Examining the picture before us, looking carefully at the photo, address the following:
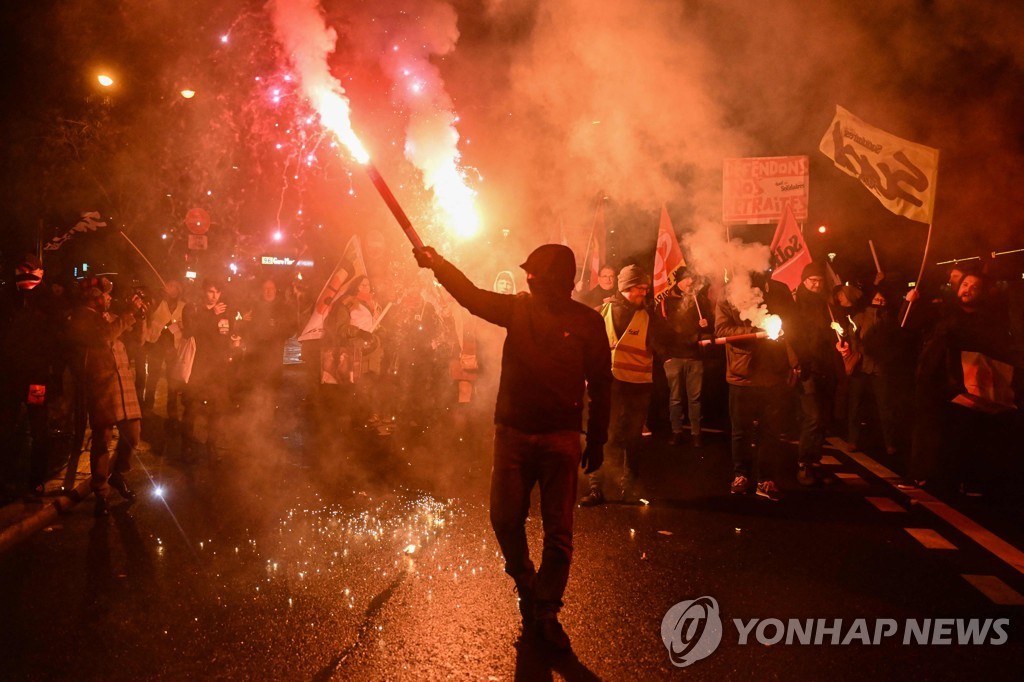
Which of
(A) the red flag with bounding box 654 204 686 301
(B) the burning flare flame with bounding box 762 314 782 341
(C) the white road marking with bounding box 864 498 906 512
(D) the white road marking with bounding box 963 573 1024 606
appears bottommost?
(D) the white road marking with bounding box 963 573 1024 606

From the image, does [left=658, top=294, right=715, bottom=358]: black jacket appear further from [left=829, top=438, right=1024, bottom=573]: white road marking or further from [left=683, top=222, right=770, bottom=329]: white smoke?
[left=829, top=438, right=1024, bottom=573]: white road marking

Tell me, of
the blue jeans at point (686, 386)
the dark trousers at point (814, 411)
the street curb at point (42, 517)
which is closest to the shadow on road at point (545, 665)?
the street curb at point (42, 517)

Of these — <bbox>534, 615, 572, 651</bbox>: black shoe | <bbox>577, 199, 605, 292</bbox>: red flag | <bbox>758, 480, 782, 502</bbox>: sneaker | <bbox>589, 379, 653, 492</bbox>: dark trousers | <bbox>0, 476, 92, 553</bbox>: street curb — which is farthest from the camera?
<bbox>577, 199, 605, 292</bbox>: red flag

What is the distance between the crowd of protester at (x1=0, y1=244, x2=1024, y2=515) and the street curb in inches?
9.7

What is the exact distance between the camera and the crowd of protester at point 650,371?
18.7 ft

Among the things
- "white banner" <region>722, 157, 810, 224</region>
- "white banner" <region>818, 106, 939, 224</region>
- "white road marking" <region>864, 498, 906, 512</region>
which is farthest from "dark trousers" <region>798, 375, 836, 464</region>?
"white banner" <region>722, 157, 810, 224</region>

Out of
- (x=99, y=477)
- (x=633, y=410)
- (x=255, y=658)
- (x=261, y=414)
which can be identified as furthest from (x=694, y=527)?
(x=261, y=414)

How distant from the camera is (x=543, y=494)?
3537 millimetres

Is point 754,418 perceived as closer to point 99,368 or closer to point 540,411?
point 540,411

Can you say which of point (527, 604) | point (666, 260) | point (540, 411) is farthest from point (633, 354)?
point (666, 260)

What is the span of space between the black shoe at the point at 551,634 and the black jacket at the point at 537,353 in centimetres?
93

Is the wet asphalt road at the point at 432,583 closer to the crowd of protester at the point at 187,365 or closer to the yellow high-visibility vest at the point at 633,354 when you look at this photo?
the crowd of protester at the point at 187,365

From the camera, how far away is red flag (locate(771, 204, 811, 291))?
352 inches

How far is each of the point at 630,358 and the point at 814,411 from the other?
203 centimetres
